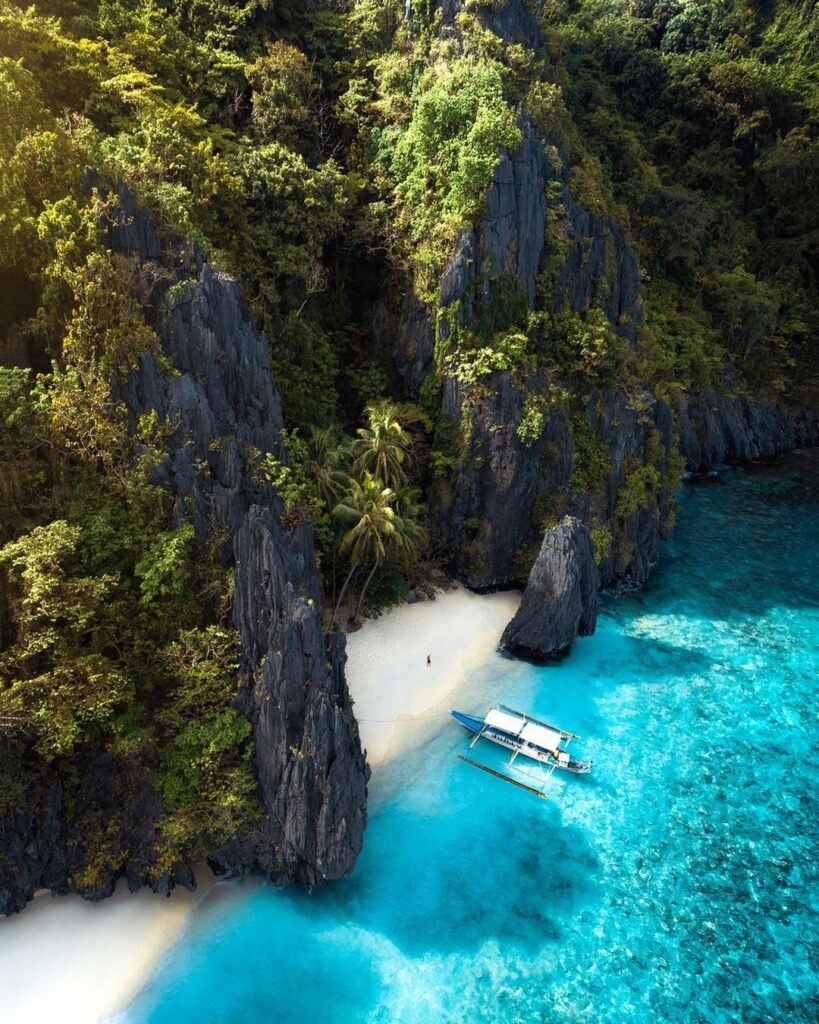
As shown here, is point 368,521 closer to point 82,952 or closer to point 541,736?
point 541,736

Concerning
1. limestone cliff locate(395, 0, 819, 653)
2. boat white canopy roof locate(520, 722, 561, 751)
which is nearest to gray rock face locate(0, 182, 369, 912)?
boat white canopy roof locate(520, 722, 561, 751)

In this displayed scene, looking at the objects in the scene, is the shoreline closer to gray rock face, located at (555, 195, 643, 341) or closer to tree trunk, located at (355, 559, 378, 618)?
tree trunk, located at (355, 559, 378, 618)

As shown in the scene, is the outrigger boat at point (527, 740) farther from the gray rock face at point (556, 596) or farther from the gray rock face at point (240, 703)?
the gray rock face at point (240, 703)

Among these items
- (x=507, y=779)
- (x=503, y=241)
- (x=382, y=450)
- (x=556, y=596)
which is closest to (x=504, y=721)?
(x=507, y=779)

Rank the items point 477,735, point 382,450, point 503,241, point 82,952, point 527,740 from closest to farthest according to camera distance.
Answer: point 82,952, point 527,740, point 477,735, point 382,450, point 503,241

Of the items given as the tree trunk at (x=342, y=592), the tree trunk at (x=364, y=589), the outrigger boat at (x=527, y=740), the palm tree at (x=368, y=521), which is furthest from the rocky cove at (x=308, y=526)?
the outrigger boat at (x=527, y=740)

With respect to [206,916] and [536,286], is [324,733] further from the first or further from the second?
[536,286]

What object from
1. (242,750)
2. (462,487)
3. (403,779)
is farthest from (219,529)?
(462,487)
